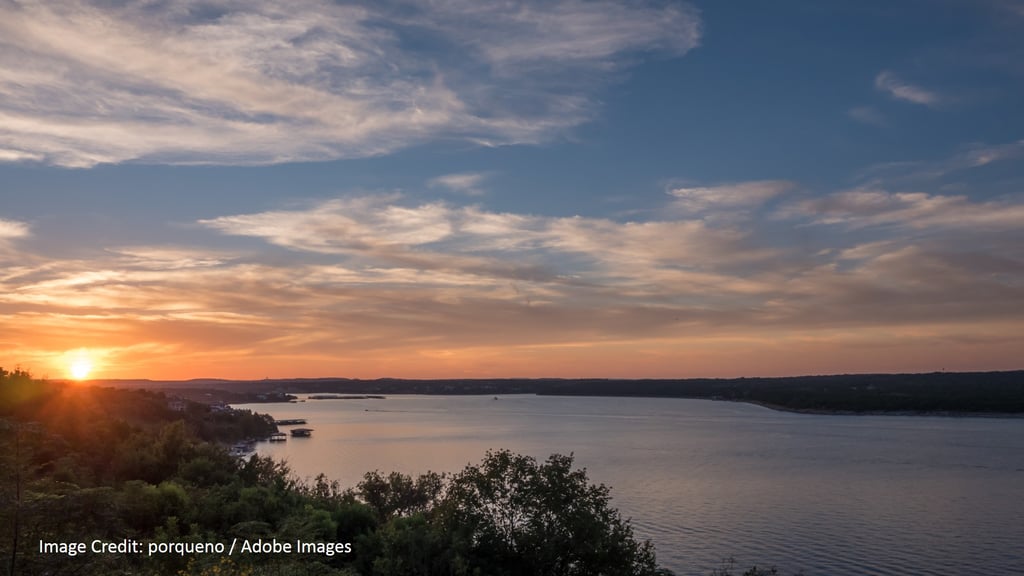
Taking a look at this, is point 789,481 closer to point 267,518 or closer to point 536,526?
point 536,526

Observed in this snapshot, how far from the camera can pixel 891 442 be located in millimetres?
133750

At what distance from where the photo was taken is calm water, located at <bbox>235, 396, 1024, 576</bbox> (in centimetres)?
5522

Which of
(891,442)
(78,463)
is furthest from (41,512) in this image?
(891,442)

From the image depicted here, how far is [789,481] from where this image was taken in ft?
291

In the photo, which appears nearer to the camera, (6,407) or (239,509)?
(239,509)

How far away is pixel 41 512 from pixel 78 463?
29761 millimetres

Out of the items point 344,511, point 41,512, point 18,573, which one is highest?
point 41,512

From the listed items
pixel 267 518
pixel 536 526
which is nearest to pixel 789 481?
pixel 536 526

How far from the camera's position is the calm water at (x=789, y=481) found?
55.2 metres

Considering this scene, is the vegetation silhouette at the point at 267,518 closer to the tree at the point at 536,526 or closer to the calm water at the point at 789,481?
the tree at the point at 536,526

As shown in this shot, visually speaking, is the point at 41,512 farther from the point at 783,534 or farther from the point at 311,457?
the point at 311,457

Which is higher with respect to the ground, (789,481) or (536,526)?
(536,526)

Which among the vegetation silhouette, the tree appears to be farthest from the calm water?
the vegetation silhouette

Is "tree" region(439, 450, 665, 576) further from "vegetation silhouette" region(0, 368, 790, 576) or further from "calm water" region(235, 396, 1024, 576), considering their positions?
"calm water" region(235, 396, 1024, 576)
